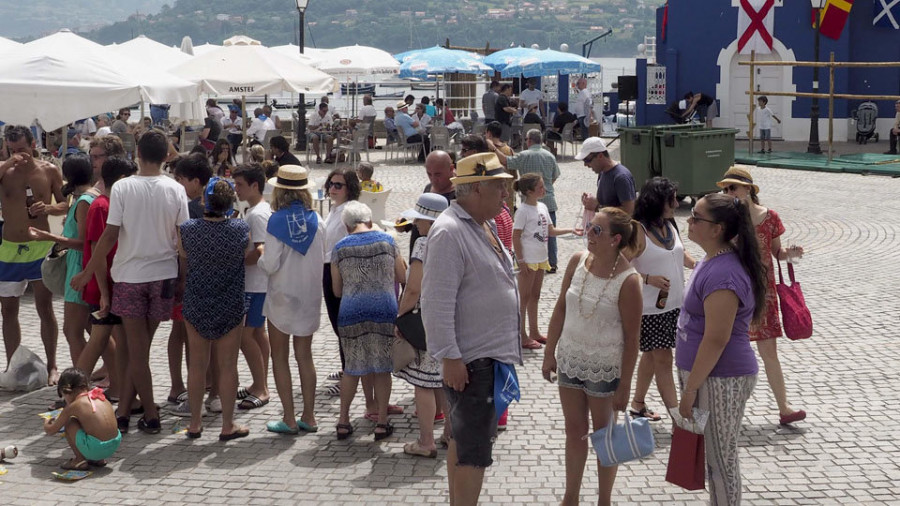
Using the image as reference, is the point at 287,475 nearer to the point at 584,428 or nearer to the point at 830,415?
the point at 584,428

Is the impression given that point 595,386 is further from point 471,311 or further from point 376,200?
point 376,200

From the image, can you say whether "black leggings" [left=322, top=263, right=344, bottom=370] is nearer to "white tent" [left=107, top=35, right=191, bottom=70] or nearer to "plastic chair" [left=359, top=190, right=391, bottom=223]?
"plastic chair" [left=359, top=190, right=391, bottom=223]

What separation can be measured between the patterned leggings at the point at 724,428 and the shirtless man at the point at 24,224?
207 inches

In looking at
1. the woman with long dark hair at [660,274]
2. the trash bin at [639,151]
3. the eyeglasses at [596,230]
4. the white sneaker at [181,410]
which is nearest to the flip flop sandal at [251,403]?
the white sneaker at [181,410]

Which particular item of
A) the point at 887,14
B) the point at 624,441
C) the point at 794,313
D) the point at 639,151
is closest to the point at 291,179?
the point at 624,441

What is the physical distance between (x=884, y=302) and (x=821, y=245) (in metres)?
3.47

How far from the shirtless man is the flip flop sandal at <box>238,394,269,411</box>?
1.68m

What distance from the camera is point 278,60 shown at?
1891cm

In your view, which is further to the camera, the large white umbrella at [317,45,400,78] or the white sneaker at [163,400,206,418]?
the large white umbrella at [317,45,400,78]

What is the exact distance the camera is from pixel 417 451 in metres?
6.61

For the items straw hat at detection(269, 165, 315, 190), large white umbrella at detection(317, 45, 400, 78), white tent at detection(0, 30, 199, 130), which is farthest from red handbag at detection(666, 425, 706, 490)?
large white umbrella at detection(317, 45, 400, 78)

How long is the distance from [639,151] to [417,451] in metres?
12.5

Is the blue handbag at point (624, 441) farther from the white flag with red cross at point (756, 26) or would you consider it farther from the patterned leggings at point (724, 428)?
the white flag with red cross at point (756, 26)

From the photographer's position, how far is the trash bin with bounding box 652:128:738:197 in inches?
680
